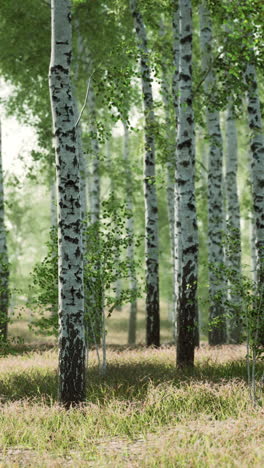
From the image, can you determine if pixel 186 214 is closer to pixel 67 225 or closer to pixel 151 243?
pixel 67 225

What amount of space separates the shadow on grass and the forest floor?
19 millimetres

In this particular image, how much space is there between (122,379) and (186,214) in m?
3.42

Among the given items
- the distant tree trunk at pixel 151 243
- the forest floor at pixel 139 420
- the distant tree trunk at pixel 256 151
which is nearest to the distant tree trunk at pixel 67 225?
the forest floor at pixel 139 420

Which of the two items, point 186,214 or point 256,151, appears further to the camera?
point 256,151

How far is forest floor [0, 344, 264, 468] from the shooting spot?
5.98m

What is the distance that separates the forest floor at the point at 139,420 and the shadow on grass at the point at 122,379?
0.8 inches

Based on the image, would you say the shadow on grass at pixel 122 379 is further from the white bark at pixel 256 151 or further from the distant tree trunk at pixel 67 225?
the white bark at pixel 256 151

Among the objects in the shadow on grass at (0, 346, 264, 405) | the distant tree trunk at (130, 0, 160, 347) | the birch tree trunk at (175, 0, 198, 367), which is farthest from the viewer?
the distant tree trunk at (130, 0, 160, 347)

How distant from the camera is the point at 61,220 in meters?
8.13

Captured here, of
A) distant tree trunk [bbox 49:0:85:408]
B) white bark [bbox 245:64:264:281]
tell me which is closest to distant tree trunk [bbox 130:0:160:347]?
white bark [bbox 245:64:264:281]

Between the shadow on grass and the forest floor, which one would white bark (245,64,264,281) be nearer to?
the shadow on grass

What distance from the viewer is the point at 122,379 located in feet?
31.8

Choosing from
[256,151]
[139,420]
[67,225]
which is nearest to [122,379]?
[139,420]

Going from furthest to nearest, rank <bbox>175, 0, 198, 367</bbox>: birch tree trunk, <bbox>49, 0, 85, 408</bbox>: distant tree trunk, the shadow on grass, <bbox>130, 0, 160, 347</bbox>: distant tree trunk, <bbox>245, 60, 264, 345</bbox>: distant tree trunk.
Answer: <bbox>130, 0, 160, 347</bbox>: distant tree trunk
<bbox>245, 60, 264, 345</bbox>: distant tree trunk
<bbox>175, 0, 198, 367</bbox>: birch tree trunk
the shadow on grass
<bbox>49, 0, 85, 408</bbox>: distant tree trunk
